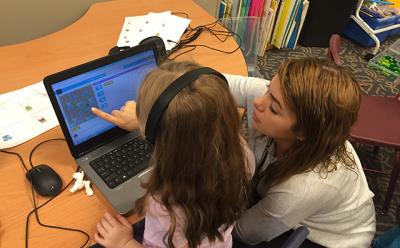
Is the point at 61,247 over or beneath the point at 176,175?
beneath

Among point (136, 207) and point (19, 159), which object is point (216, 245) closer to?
point (136, 207)

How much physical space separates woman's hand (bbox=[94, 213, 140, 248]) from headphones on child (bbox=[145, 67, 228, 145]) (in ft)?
1.01

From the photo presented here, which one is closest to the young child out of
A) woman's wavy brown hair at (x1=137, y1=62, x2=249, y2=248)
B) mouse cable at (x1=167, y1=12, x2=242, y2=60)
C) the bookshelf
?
woman's wavy brown hair at (x1=137, y1=62, x2=249, y2=248)

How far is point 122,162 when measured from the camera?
2.95 ft

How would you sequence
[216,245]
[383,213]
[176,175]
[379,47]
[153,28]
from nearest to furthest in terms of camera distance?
1. [176,175]
2. [216,245]
3. [153,28]
4. [383,213]
5. [379,47]

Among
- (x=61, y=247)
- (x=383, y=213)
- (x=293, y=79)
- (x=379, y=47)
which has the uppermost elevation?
(x=293, y=79)

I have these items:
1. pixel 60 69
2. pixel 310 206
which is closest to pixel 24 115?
pixel 60 69

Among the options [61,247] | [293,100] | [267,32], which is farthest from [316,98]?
[267,32]

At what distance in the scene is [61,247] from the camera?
761mm

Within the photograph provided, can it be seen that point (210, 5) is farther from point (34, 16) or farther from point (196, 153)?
point (196, 153)

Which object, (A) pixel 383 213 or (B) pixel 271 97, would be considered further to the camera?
(A) pixel 383 213

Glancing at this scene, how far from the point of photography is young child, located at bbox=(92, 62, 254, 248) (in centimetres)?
60

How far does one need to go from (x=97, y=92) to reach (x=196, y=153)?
0.38m

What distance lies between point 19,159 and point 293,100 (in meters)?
0.74
